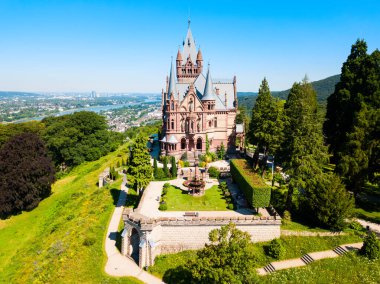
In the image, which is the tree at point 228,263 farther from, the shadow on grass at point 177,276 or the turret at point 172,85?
the turret at point 172,85

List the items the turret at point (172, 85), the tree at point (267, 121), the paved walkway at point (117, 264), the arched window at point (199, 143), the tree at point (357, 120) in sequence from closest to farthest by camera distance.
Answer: the paved walkway at point (117, 264) < the tree at point (357, 120) < the tree at point (267, 121) < the turret at point (172, 85) < the arched window at point (199, 143)

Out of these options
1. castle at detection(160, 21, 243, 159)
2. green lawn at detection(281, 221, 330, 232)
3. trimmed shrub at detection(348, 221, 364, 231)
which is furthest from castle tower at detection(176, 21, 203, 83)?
trimmed shrub at detection(348, 221, 364, 231)

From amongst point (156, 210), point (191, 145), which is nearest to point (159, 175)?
point (156, 210)

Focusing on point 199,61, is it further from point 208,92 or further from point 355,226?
point 355,226

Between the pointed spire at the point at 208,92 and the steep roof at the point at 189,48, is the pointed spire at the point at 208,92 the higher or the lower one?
the lower one

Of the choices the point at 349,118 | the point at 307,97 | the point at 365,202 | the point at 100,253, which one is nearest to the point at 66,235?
the point at 100,253

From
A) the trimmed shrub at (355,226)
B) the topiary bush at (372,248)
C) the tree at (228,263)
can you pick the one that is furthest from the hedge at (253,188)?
the topiary bush at (372,248)
